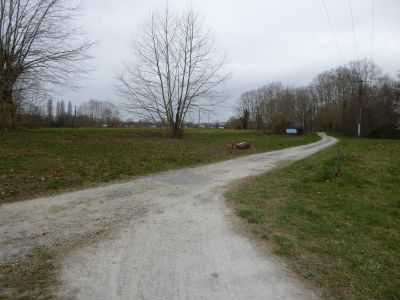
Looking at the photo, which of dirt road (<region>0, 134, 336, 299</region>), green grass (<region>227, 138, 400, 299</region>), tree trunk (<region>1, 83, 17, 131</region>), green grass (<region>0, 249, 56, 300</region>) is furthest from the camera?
tree trunk (<region>1, 83, 17, 131</region>)

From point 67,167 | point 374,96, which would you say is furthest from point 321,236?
point 374,96

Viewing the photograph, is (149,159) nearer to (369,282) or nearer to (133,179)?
(133,179)

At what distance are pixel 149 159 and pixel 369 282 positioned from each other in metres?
10.4

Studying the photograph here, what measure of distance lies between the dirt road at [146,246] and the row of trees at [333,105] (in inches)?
1627

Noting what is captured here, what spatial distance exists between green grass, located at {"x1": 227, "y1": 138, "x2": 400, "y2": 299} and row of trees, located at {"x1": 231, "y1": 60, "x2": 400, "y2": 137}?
120 ft

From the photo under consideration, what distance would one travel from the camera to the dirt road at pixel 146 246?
3592 mm

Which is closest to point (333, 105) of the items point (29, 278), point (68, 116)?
point (68, 116)

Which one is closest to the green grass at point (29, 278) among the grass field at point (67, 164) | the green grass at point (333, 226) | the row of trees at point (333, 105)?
the green grass at point (333, 226)

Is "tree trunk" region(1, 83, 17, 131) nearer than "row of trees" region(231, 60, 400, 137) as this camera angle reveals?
Yes

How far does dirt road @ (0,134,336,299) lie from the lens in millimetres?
3592

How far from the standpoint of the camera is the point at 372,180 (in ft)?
34.8

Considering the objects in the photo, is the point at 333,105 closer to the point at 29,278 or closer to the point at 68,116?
the point at 68,116

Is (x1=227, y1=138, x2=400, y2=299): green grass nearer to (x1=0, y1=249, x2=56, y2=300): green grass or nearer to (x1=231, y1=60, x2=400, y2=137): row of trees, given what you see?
(x1=0, y1=249, x2=56, y2=300): green grass

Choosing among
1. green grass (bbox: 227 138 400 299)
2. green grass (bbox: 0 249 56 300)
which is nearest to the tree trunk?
green grass (bbox: 227 138 400 299)
